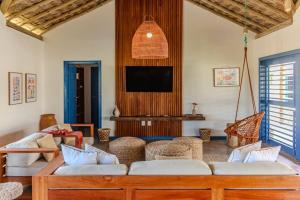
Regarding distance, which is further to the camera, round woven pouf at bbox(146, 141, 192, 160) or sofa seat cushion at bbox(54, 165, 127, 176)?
round woven pouf at bbox(146, 141, 192, 160)

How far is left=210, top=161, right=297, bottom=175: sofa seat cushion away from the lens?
8.76 ft

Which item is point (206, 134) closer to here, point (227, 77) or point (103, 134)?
point (227, 77)

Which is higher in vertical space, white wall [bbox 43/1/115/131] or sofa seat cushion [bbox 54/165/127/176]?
white wall [bbox 43/1/115/131]

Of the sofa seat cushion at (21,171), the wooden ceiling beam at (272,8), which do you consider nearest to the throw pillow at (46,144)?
the sofa seat cushion at (21,171)

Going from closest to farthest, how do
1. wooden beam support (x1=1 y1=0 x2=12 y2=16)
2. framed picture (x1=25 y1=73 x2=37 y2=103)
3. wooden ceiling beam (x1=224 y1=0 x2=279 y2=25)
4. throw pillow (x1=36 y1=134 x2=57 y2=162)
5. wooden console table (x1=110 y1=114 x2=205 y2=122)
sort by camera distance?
Answer: 1. throw pillow (x1=36 y1=134 x2=57 y2=162)
2. wooden beam support (x1=1 y1=0 x2=12 y2=16)
3. wooden ceiling beam (x1=224 y1=0 x2=279 y2=25)
4. framed picture (x1=25 y1=73 x2=37 y2=103)
5. wooden console table (x1=110 y1=114 x2=205 y2=122)

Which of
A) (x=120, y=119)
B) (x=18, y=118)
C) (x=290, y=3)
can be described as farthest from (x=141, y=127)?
(x=290, y=3)

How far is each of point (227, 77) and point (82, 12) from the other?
4.31 m

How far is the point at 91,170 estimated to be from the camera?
8.94ft

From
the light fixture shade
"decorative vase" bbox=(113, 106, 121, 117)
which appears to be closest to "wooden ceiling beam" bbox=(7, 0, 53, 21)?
the light fixture shade

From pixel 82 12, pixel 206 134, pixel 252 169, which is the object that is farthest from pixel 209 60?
pixel 252 169

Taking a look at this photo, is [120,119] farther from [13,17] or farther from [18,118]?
[13,17]

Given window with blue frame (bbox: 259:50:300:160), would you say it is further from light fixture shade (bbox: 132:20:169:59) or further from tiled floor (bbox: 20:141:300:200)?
light fixture shade (bbox: 132:20:169:59)

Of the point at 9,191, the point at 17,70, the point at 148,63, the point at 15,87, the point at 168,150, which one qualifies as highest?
the point at 148,63

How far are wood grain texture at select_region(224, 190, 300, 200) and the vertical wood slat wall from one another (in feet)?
19.8
